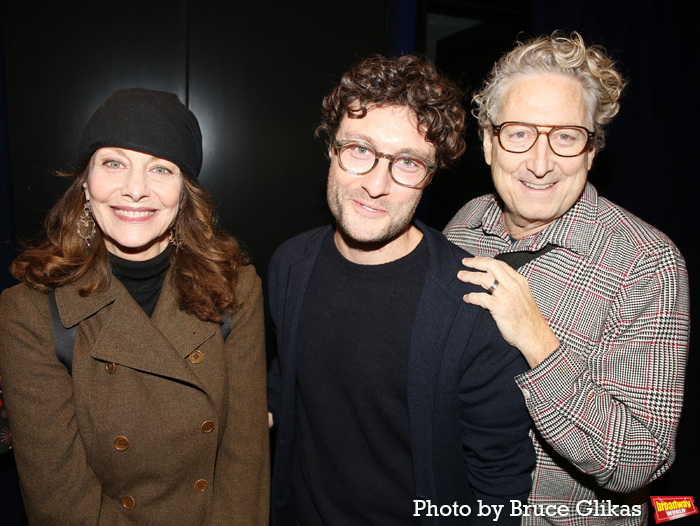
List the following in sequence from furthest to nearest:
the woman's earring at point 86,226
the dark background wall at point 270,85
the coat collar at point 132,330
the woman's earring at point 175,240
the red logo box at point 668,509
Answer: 1. the dark background wall at point 270,85
2. the red logo box at point 668,509
3. the woman's earring at point 175,240
4. the woman's earring at point 86,226
5. the coat collar at point 132,330

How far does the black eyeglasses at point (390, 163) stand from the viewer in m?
1.62

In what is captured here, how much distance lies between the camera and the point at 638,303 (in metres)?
1.54

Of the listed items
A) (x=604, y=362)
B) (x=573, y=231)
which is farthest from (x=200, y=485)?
(x=573, y=231)

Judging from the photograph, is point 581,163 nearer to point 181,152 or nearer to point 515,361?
point 515,361

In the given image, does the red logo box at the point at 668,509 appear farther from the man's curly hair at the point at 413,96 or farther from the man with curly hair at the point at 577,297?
the man's curly hair at the point at 413,96

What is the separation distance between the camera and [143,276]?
164 centimetres

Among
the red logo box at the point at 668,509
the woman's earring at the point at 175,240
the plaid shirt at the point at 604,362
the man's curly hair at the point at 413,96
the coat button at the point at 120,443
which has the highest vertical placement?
the man's curly hair at the point at 413,96

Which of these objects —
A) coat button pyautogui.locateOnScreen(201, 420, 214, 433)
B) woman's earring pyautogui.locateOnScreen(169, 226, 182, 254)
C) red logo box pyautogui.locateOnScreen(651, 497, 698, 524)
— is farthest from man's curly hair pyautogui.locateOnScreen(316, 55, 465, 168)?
red logo box pyautogui.locateOnScreen(651, 497, 698, 524)

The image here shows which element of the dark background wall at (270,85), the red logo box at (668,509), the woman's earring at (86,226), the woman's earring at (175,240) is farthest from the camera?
the dark background wall at (270,85)

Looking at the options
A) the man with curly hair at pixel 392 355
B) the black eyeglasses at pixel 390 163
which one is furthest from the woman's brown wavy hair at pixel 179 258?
the black eyeglasses at pixel 390 163

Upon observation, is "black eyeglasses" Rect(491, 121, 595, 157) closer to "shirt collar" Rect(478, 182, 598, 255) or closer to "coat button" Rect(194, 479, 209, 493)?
"shirt collar" Rect(478, 182, 598, 255)

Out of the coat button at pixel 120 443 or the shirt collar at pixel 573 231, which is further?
the shirt collar at pixel 573 231

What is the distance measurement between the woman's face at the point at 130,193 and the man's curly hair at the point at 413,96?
65 centimetres

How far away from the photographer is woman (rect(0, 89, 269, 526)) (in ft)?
4.53
